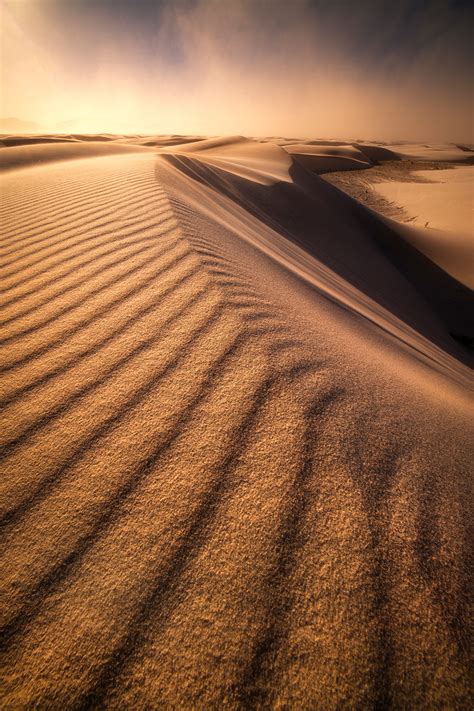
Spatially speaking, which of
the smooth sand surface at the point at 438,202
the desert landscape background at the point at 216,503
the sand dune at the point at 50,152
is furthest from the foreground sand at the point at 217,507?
the smooth sand surface at the point at 438,202

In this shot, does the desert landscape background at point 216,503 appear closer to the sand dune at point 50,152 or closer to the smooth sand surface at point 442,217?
the smooth sand surface at point 442,217

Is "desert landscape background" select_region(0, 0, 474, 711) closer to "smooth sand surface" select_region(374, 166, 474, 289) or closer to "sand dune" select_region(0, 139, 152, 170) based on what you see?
"smooth sand surface" select_region(374, 166, 474, 289)

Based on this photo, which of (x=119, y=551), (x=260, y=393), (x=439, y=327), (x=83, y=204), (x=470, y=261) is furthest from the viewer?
(x=470, y=261)

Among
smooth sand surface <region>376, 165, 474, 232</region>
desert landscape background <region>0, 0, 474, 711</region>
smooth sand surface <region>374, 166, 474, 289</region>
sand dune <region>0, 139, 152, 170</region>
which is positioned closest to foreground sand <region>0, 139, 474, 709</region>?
desert landscape background <region>0, 0, 474, 711</region>

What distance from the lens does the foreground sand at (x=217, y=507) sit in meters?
0.51

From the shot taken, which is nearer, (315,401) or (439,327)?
(315,401)

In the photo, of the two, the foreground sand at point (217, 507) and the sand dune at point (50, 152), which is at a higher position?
the sand dune at point (50, 152)

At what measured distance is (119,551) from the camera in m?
0.61

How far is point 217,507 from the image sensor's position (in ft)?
2.24

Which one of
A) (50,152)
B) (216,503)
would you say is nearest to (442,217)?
(50,152)

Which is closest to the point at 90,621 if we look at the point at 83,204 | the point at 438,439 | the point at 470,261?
the point at 438,439

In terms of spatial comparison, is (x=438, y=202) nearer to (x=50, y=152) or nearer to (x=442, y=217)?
(x=442, y=217)

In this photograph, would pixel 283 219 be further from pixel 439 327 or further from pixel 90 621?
pixel 90 621

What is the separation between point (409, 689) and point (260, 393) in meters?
0.64
